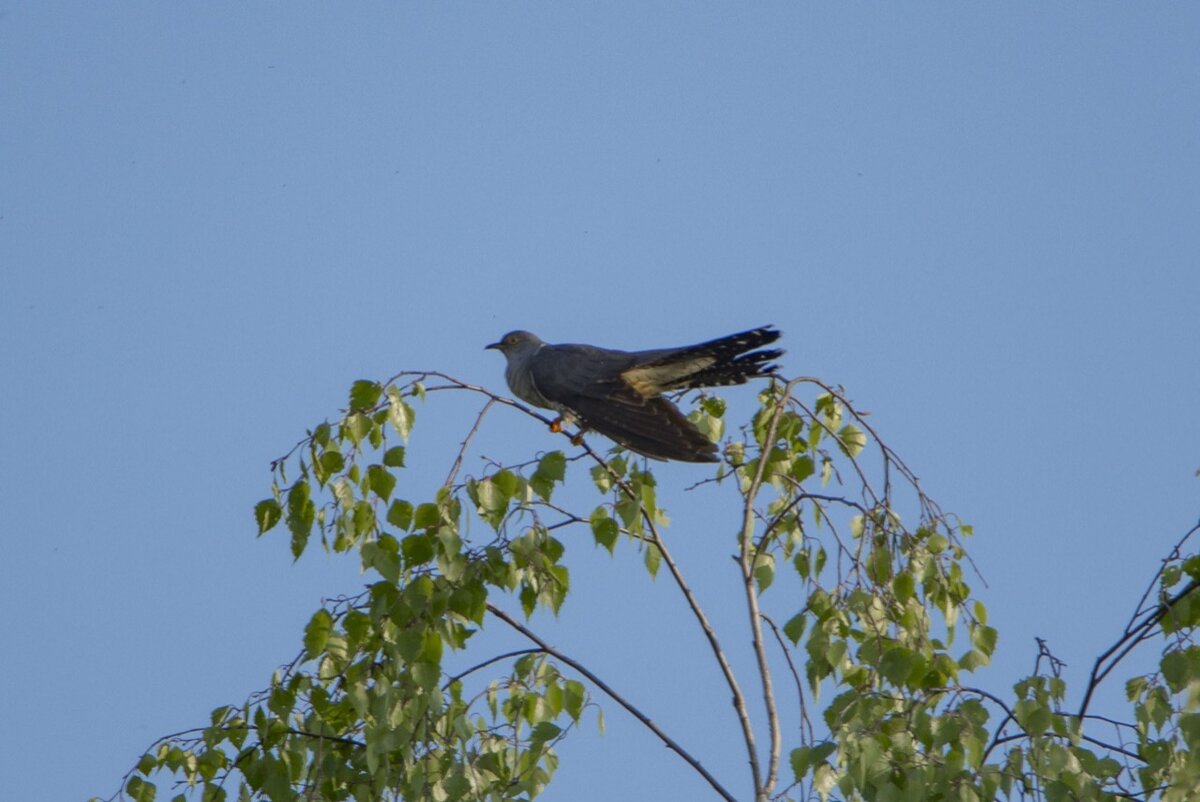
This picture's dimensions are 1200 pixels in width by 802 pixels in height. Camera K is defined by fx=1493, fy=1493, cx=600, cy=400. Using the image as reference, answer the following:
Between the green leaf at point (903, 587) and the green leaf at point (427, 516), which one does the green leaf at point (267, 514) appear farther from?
the green leaf at point (903, 587)

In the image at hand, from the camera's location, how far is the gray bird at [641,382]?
5.48 metres

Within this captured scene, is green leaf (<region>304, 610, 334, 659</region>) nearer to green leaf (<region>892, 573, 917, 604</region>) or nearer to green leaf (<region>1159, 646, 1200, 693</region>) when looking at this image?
green leaf (<region>892, 573, 917, 604</region>)

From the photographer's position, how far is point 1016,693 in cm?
376

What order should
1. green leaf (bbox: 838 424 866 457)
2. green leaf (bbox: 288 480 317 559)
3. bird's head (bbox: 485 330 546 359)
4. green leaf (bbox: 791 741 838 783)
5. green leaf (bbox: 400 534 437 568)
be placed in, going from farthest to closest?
bird's head (bbox: 485 330 546 359) < green leaf (bbox: 838 424 866 457) < green leaf (bbox: 288 480 317 559) < green leaf (bbox: 400 534 437 568) < green leaf (bbox: 791 741 838 783)

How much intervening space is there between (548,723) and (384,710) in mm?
428

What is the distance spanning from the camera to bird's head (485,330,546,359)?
7938mm

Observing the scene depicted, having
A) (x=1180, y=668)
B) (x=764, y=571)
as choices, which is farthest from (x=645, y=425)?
(x=1180, y=668)

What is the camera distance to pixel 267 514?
14.2 ft

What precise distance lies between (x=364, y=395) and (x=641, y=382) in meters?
2.36

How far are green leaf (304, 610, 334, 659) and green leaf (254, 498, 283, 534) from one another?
12.2 inches

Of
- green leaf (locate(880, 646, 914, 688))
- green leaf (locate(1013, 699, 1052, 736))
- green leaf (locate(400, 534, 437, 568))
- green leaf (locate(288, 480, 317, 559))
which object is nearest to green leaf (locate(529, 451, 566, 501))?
green leaf (locate(400, 534, 437, 568))

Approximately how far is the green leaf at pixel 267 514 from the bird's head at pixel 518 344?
3545 mm

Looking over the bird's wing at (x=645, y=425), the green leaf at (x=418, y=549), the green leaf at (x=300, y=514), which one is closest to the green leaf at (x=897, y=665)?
the green leaf at (x=418, y=549)

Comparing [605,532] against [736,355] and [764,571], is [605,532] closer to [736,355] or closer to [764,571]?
[764,571]
